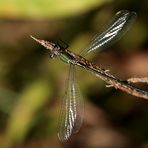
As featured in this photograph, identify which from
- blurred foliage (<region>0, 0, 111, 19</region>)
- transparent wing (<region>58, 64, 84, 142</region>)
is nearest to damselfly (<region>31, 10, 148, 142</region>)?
transparent wing (<region>58, 64, 84, 142</region>)

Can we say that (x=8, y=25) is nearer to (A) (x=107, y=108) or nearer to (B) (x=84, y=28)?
(B) (x=84, y=28)

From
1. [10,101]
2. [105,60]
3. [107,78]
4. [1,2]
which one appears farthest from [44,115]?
[107,78]

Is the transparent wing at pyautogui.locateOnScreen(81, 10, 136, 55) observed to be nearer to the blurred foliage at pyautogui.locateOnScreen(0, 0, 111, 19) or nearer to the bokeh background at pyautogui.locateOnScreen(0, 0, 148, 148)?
the blurred foliage at pyautogui.locateOnScreen(0, 0, 111, 19)

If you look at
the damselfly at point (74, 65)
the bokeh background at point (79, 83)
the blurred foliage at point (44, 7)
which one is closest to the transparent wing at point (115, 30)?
the damselfly at point (74, 65)

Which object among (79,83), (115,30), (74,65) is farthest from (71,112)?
(79,83)

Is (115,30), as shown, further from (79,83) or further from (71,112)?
(79,83)
